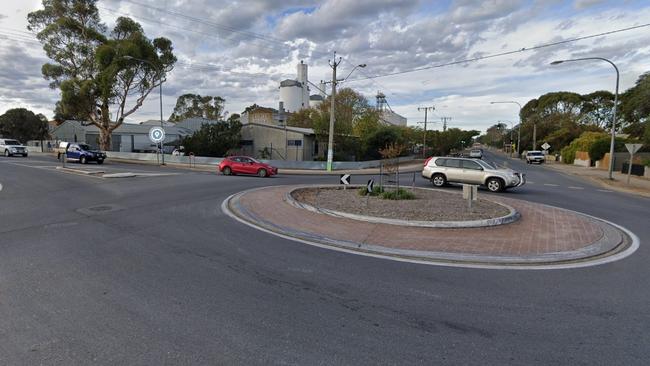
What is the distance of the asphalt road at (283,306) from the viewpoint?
3.19m

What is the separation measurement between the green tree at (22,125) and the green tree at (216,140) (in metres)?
57.4

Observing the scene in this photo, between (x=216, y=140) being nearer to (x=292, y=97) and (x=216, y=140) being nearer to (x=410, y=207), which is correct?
(x=410, y=207)

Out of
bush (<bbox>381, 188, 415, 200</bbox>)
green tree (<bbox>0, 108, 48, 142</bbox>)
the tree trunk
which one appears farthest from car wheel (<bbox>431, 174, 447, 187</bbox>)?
green tree (<bbox>0, 108, 48, 142</bbox>)

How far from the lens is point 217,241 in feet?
22.7

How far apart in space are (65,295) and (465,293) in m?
5.02

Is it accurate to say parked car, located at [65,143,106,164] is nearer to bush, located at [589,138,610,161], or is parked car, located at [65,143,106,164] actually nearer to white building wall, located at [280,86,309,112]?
bush, located at [589,138,610,161]

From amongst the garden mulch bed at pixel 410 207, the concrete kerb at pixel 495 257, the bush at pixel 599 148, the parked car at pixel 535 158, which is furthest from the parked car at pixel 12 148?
the bush at pixel 599 148

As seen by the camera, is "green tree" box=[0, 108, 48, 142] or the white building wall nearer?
"green tree" box=[0, 108, 48, 142]

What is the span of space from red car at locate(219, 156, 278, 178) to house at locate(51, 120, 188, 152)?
33.2 meters

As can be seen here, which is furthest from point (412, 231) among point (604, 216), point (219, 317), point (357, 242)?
point (604, 216)

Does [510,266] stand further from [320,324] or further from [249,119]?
[249,119]

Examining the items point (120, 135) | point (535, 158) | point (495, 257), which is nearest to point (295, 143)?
point (495, 257)

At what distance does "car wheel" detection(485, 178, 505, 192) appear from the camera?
1673 cm

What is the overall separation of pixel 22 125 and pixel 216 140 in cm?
6516
